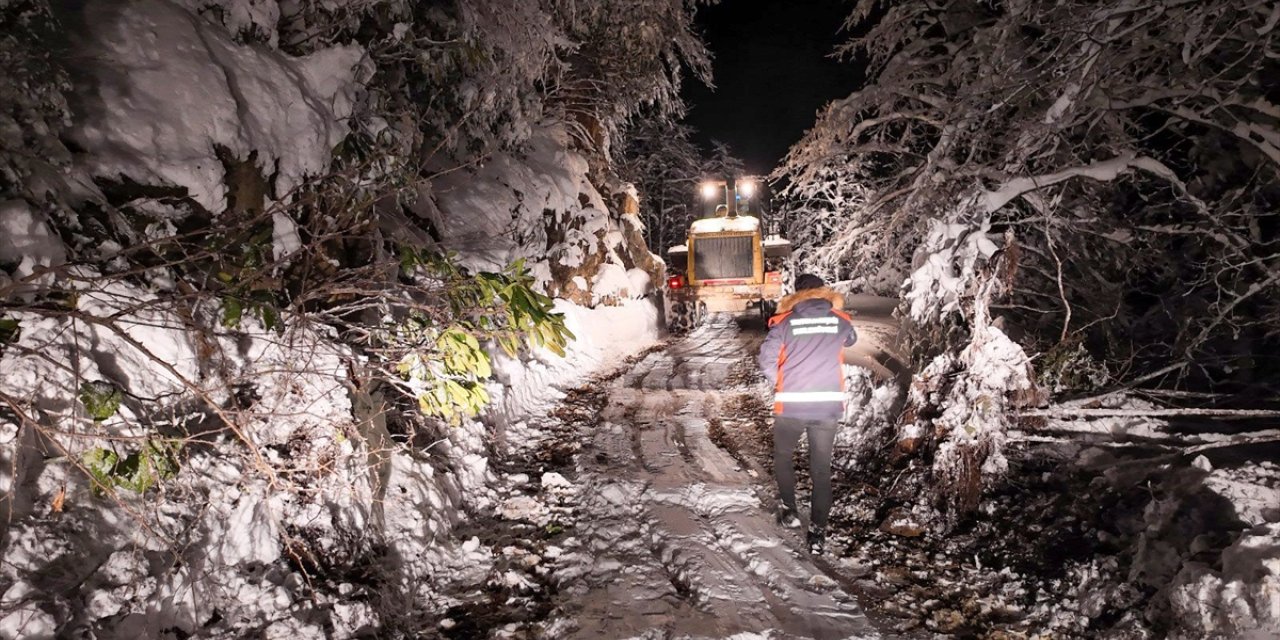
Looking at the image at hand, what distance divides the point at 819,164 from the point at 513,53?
441 cm

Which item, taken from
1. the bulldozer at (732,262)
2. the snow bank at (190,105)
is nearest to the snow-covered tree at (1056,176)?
the snow bank at (190,105)

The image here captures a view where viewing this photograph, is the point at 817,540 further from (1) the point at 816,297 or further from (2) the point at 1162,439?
(2) the point at 1162,439

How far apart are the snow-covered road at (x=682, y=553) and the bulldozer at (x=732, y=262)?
8.97m

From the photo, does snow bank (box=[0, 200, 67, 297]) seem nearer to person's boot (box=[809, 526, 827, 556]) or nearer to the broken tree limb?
person's boot (box=[809, 526, 827, 556])

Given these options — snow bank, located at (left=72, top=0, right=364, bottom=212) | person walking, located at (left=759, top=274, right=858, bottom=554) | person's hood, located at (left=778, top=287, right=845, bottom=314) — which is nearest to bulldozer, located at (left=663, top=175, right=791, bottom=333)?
person's hood, located at (left=778, top=287, right=845, bottom=314)

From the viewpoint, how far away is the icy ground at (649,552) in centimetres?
334

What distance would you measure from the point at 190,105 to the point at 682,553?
4653mm

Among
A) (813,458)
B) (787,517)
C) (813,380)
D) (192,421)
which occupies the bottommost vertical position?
(787,517)

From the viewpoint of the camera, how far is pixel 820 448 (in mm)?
4340

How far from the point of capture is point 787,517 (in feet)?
14.7

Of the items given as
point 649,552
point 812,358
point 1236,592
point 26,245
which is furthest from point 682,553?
point 26,245

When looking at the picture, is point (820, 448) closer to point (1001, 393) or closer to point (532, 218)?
point (1001, 393)

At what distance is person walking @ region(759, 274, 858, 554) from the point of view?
4324mm

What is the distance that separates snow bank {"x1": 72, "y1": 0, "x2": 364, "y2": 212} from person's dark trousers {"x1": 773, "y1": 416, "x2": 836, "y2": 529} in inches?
169
